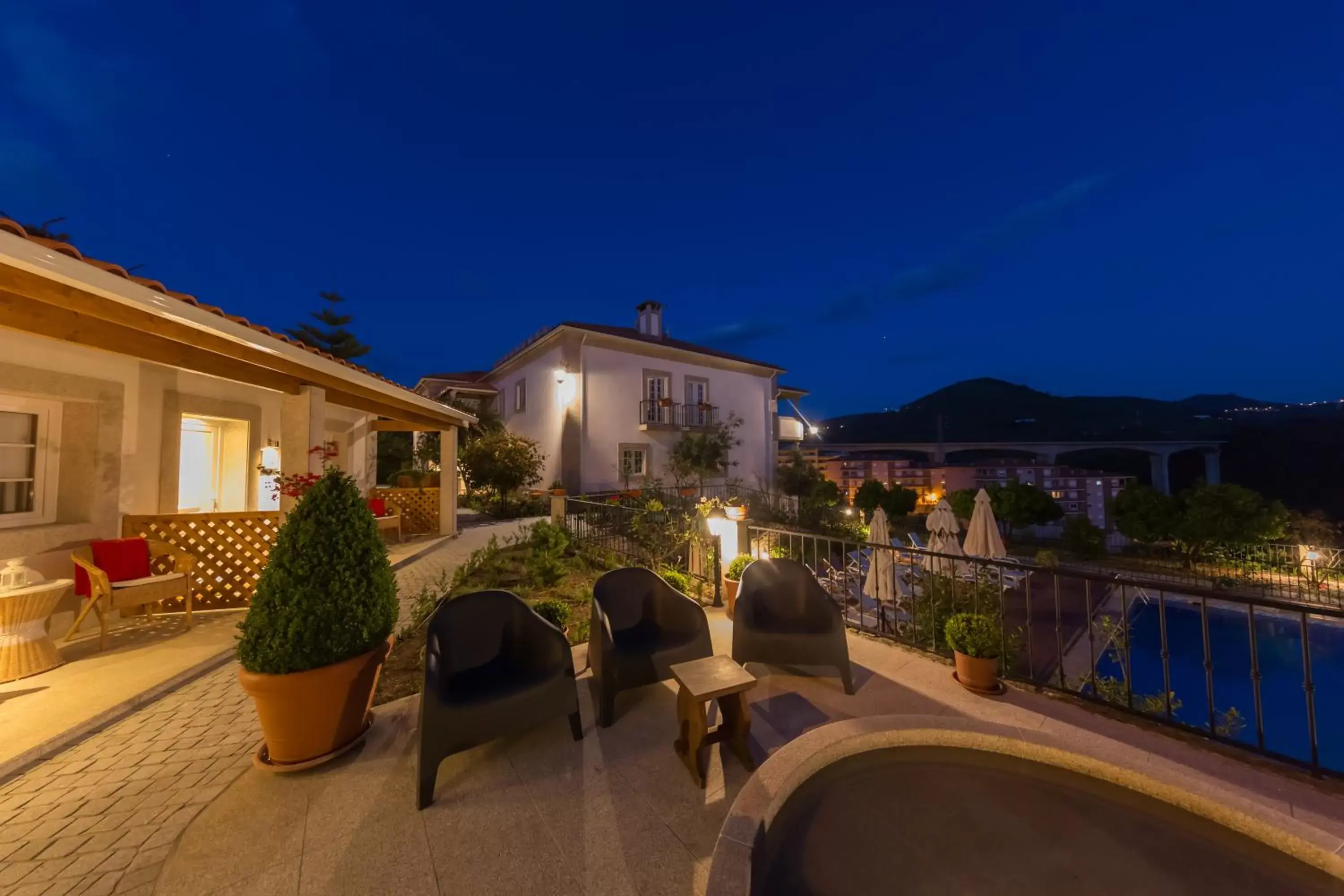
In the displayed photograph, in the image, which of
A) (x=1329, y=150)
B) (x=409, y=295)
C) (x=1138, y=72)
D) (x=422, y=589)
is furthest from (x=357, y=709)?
(x=409, y=295)

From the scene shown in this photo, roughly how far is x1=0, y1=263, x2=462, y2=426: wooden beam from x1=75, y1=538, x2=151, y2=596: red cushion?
76.1 inches

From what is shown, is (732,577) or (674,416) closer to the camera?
(732,577)

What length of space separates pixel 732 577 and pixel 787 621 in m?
1.59

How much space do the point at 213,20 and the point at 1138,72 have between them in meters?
36.3

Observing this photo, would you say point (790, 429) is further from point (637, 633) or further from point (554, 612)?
point (637, 633)

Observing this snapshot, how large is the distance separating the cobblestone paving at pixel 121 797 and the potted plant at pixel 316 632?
38 cm

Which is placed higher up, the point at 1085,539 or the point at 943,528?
the point at 943,528

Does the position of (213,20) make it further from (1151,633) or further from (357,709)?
(1151,633)

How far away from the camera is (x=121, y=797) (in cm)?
256

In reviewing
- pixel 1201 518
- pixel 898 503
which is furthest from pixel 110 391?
pixel 898 503

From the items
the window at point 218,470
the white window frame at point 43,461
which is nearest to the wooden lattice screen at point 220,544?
the white window frame at point 43,461

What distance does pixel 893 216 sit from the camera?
1772 inches

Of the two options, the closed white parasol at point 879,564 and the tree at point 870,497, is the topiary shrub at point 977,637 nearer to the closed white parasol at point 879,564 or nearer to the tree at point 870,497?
the closed white parasol at point 879,564

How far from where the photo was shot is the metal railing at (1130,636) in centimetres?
297
